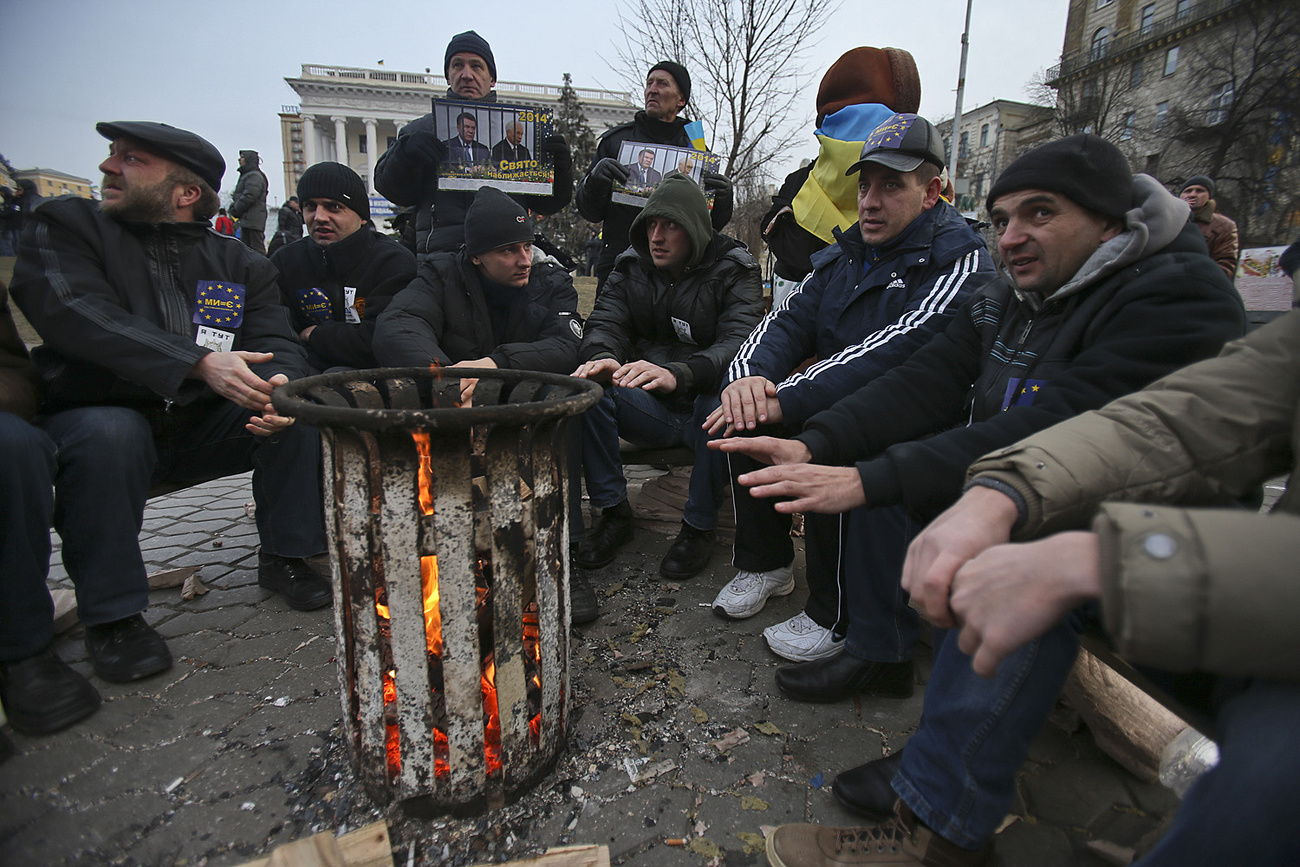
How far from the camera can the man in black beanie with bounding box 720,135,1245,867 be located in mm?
1414

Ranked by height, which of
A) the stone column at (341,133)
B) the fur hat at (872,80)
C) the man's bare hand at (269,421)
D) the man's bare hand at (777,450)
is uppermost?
the stone column at (341,133)

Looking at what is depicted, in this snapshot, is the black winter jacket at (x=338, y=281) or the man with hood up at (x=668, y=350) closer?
the man with hood up at (x=668, y=350)

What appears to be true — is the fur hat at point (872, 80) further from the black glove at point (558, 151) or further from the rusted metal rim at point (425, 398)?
the rusted metal rim at point (425, 398)

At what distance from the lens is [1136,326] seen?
158 centimetres

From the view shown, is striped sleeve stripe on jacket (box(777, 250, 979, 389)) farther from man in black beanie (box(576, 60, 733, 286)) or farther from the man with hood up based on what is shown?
man in black beanie (box(576, 60, 733, 286))

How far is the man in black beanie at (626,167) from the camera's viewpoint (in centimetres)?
478

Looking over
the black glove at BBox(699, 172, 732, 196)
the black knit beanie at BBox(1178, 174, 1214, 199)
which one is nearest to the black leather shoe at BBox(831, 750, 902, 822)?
the black glove at BBox(699, 172, 732, 196)

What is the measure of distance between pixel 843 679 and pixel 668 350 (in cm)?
215

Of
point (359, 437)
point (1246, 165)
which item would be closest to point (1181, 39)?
point (1246, 165)

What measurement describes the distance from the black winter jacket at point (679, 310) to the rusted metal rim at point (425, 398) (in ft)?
4.99

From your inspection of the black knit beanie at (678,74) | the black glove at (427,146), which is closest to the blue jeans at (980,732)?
the black glove at (427,146)

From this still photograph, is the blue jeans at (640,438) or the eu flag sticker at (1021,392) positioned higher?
the eu flag sticker at (1021,392)

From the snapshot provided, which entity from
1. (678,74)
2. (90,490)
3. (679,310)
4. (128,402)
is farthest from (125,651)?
(678,74)

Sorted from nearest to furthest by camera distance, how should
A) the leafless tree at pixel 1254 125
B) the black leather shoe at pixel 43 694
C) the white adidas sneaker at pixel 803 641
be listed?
1. the black leather shoe at pixel 43 694
2. the white adidas sneaker at pixel 803 641
3. the leafless tree at pixel 1254 125
